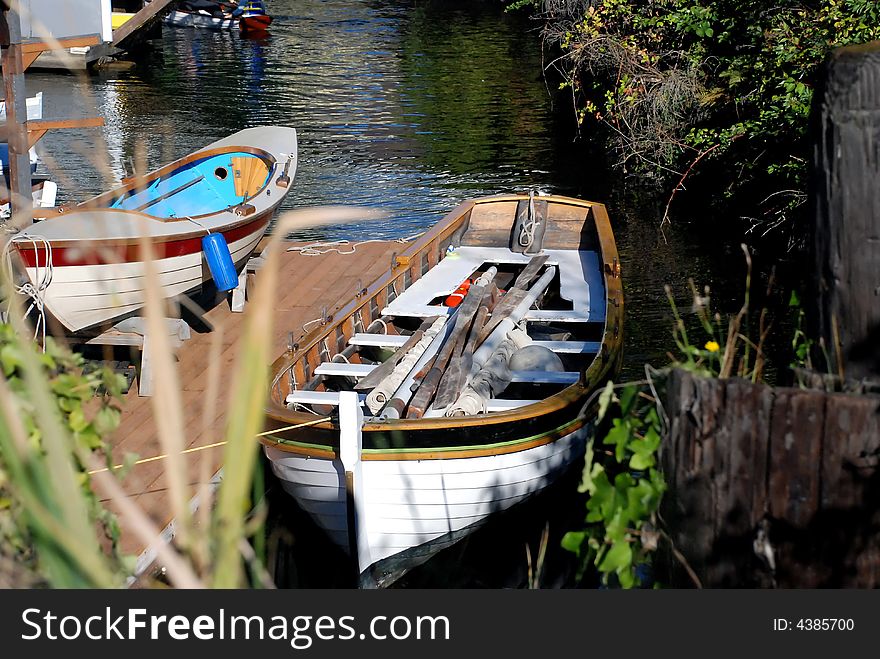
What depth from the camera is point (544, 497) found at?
6.39 meters

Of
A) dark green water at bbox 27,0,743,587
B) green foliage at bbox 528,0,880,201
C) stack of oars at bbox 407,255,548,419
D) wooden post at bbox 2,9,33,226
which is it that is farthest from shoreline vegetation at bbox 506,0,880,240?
wooden post at bbox 2,9,33,226

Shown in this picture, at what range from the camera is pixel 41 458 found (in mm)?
2010

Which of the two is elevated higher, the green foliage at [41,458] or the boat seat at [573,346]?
the green foliage at [41,458]

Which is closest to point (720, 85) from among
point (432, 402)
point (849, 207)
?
point (432, 402)

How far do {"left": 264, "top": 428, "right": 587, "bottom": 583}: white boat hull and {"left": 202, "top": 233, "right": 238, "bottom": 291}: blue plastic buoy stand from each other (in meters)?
2.47

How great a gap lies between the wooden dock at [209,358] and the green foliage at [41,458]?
4.57 feet

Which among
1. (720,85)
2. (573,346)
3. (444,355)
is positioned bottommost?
(573,346)

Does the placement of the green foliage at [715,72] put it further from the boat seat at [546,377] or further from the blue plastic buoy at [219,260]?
the blue plastic buoy at [219,260]

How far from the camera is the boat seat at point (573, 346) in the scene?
7.00 m

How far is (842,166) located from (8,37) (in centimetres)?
648

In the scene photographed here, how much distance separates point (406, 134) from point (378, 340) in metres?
11.8

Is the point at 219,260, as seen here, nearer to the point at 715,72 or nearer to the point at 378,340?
the point at 378,340

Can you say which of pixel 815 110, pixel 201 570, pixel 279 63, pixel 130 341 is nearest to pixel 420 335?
pixel 130 341

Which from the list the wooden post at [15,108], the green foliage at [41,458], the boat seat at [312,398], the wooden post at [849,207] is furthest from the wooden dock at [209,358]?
the wooden post at [849,207]
